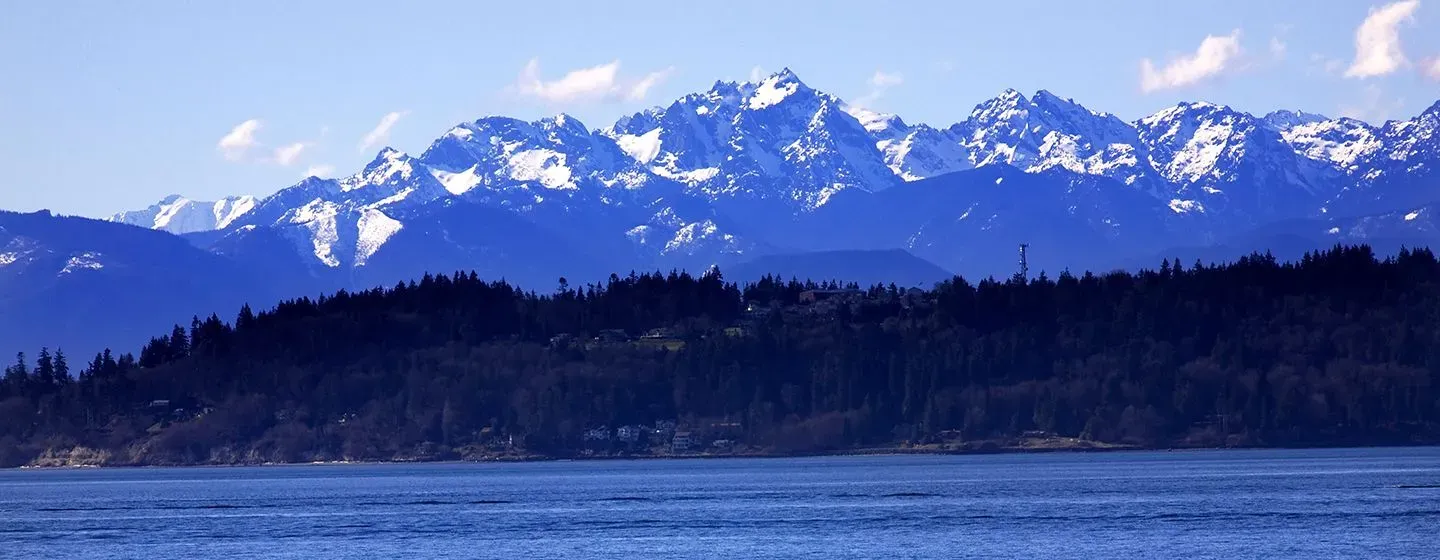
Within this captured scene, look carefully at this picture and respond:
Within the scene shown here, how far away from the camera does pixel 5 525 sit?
198m

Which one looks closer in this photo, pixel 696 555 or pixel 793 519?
pixel 696 555

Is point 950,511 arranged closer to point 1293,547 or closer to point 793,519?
point 793,519

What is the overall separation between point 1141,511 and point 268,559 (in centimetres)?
6957

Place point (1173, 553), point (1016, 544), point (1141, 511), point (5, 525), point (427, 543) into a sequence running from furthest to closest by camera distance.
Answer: point (5, 525), point (1141, 511), point (427, 543), point (1016, 544), point (1173, 553)

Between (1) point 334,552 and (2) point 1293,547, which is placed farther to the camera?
(1) point 334,552

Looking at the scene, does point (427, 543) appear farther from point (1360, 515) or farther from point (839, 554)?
point (1360, 515)

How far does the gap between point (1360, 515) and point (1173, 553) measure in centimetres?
3361

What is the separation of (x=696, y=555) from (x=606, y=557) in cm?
598

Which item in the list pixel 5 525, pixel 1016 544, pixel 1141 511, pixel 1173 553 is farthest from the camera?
pixel 5 525

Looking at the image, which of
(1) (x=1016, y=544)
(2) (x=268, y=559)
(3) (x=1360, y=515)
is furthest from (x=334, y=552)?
(3) (x=1360, y=515)

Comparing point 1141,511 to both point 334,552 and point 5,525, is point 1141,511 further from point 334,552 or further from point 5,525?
point 5,525

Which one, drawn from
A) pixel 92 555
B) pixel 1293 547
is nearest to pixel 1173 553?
pixel 1293 547

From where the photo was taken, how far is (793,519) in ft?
612

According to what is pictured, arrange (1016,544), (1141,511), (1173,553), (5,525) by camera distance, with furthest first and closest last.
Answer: (5,525), (1141,511), (1016,544), (1173,553)
